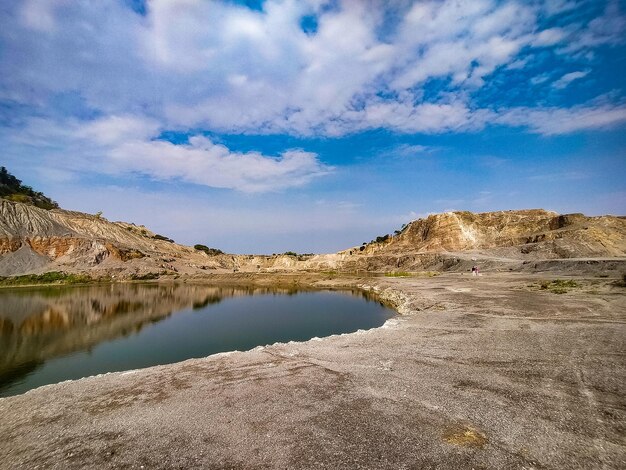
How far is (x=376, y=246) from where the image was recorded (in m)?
98.2

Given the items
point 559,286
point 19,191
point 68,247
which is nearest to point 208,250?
point 68,247

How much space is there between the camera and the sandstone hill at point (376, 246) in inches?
2365

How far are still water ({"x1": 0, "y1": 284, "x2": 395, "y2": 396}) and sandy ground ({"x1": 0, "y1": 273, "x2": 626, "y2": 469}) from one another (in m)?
6.84

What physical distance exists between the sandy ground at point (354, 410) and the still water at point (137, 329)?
22.4 feet

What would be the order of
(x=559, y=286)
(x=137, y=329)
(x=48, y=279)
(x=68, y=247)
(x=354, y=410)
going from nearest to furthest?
(x=354, y=410) < (x=137, y=329) < (x=559, y=286) < (x=48, y=279) < (x=68, y=247)

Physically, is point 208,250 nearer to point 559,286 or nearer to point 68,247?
point 68,247

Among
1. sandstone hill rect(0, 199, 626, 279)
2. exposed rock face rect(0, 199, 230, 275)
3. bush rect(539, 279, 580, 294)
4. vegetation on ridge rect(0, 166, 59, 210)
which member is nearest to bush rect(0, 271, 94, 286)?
sandstone hill rect(0, 199, 626, 279)

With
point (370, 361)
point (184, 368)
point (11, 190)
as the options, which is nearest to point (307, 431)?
point (370, 361)

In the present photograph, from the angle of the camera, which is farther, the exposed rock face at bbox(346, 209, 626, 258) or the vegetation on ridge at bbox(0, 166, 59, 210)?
the vegetation on ridge at bbox(0, 166, 59, 210)

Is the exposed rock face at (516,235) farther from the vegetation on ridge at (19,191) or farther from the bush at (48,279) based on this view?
the vegetation on ridge at (19,191)

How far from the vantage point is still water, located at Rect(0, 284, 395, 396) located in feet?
63.8

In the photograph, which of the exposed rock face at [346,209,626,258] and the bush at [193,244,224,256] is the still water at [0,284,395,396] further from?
the bush at [193,244,224,256]

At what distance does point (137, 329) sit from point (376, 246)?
3012 inches

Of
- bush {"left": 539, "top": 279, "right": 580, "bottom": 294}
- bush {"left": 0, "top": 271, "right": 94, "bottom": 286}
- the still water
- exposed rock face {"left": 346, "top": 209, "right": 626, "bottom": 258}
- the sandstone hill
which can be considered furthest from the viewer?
bush {"left": 0, "top": 271, "right": 94, "bottom": 286}
